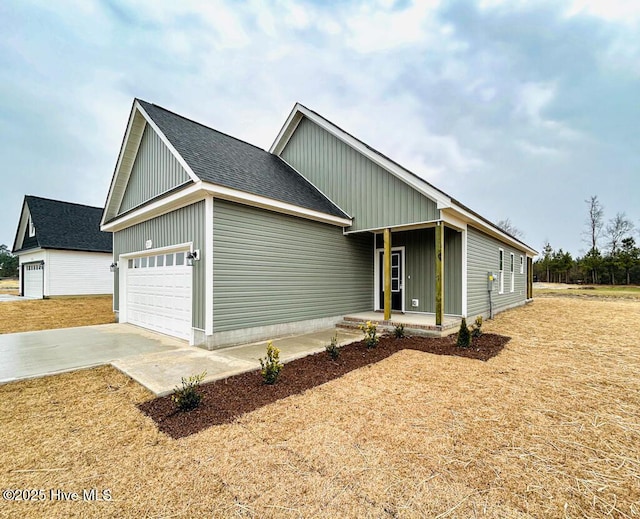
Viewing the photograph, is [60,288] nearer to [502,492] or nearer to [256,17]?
[256,17]

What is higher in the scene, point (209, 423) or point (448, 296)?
point (448, 296)

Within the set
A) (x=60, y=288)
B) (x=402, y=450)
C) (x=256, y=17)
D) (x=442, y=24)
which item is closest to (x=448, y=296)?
(x=402, y=450)

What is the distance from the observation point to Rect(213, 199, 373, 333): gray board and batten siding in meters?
6.61

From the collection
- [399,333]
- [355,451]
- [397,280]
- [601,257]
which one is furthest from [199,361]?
[601,257]

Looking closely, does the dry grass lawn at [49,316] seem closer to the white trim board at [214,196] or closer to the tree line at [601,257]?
the white trim board at [214,196]

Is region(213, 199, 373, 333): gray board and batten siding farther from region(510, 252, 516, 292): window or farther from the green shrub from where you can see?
region(510, 252, 516, 292): window

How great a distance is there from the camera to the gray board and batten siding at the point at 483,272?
30.8 feet

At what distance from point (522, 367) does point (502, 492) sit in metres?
3.69

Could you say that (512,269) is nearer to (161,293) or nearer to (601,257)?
(161,293)

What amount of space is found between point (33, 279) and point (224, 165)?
19.6m

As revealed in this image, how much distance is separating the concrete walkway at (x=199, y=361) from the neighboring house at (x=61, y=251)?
1620cm

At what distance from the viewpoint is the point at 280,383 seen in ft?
14.5

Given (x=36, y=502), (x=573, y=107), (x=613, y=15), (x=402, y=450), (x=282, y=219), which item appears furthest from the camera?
(x=573, y=107)

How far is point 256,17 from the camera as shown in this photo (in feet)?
33.4
